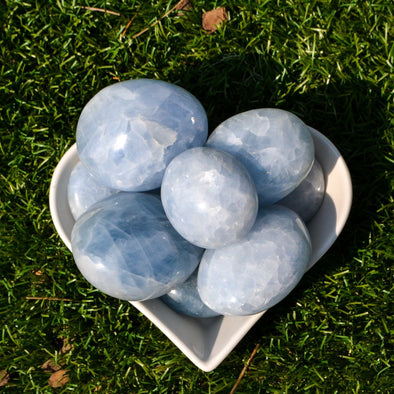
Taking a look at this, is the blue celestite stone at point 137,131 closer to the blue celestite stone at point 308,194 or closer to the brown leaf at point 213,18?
the blue celestite stone at point 308,194

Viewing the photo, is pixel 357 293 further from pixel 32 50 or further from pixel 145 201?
pixel 32 50

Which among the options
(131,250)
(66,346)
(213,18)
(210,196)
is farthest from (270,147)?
(66,346)

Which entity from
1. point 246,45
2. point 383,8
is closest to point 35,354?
point 246,45

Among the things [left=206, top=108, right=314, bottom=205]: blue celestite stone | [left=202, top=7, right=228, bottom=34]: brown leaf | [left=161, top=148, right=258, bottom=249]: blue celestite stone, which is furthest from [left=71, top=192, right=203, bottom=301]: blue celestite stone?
[left=202, top=7, right=228, bottom=34]: brown leaf

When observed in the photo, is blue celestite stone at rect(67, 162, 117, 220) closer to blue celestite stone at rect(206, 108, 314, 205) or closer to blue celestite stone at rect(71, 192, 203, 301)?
blue celestite stone at rect(71, 192, 203, 301)

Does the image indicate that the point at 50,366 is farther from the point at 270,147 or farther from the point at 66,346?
the point at 270,147

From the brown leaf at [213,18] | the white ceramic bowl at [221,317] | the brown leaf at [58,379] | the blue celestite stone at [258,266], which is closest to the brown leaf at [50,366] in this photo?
the brown leaf at [58,379]
